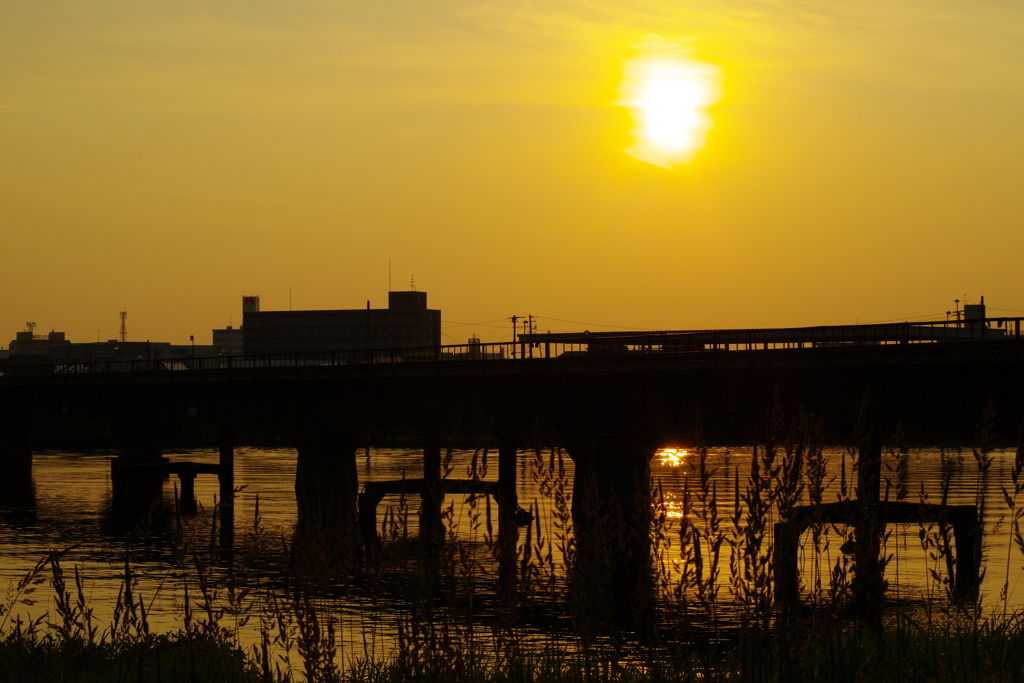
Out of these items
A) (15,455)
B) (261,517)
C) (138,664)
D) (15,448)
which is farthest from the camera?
(15,448)

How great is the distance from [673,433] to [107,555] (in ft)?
77.9

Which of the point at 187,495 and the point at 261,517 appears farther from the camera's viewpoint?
the point at 187,495

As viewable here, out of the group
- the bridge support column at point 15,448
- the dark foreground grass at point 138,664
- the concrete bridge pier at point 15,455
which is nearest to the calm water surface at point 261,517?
the dark foreground grass at point 138,664

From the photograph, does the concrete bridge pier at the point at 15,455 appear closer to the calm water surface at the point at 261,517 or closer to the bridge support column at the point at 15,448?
the bridge support column at the point at 15,448

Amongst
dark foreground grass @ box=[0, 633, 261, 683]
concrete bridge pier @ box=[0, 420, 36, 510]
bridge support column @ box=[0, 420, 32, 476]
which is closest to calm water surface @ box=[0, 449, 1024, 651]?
A: dark foreground grass @ box=[0, 633, 261, 683]

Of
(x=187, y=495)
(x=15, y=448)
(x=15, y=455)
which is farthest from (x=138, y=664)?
(x=15, y=448)

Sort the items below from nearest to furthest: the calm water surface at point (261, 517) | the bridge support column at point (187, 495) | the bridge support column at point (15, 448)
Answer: the calm water surface at point (261, 517) → the bridge support column at point (187, 495) → the bridge support column at point (15, 448)

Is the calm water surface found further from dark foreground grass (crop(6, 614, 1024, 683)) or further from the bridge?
the bridge

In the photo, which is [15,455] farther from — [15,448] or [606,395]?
[606,395]

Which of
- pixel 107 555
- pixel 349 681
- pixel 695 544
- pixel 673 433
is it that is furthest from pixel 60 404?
pixel 695 544

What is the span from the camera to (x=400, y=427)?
5728 cm

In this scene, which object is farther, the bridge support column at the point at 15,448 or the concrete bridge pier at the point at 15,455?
the bridge support column at the point at 15,448

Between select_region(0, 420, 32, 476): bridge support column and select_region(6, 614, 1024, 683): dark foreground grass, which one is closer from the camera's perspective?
select_region(6, 614, 1024, 683): dark foreground grass

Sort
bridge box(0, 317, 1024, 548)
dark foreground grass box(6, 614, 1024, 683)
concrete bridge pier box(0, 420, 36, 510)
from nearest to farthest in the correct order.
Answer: dark foreground grass box(6, 614, 1024, 683), bridge box(0, 317, 1024, 548), concrete bridge pier box(0, 420, 36, 510)
